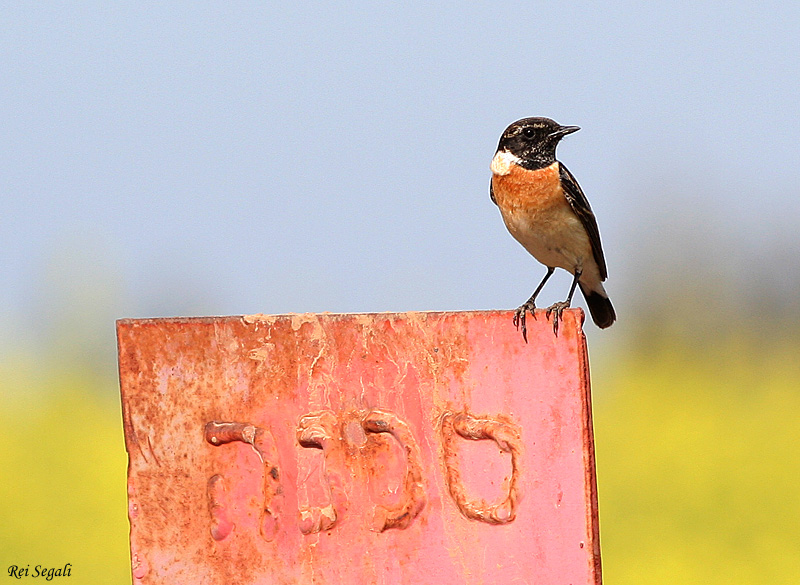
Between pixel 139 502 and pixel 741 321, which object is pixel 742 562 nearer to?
pixel 741 321

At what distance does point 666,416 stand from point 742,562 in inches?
78.8

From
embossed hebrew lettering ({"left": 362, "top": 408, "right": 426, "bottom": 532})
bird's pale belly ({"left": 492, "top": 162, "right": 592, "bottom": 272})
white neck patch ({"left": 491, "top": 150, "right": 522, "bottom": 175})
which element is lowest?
embossed hebrew lettering ({"left": 362, "top": 408, "right": 426, "bottom": 532})

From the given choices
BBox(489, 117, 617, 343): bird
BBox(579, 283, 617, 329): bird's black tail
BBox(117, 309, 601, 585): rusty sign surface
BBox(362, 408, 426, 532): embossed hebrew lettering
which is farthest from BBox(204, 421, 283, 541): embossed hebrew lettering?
BBox(579, 283, 617, 329): bird's black tail

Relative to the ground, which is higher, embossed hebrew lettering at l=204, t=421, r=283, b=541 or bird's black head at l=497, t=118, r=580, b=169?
bird's black head at l=497, t=118, r=580, b=169

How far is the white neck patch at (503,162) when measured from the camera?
5425mm

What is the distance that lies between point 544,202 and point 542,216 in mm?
68

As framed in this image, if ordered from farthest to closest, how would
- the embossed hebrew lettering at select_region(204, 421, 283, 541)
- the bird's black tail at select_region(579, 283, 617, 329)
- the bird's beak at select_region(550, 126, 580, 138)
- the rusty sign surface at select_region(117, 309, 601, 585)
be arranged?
1. the bird's black tail at select_region(579, 283, 617, 329)
2. the bird's beak at select_region(550, 126, 580, 138)
3. the embossed hebrew lettering at select_region(204, 421, 283, 541)
4. the rusty sign surface at select_region(117, 309, 601, 585)

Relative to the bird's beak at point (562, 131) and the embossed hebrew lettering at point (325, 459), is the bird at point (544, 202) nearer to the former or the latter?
the bird's beak at point (562, 131)

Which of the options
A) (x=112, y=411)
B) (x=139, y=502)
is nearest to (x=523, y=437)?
(x=139, y=502)

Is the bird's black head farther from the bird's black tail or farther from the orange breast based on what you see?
the bird's black tail

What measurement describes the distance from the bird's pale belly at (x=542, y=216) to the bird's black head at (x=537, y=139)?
0.08 metres

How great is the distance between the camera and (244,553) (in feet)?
10.2

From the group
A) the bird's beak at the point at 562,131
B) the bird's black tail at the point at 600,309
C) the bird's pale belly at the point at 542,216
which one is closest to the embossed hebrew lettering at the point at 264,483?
the bird's pale belly at the point at 542,216

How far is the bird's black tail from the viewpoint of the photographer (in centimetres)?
580
